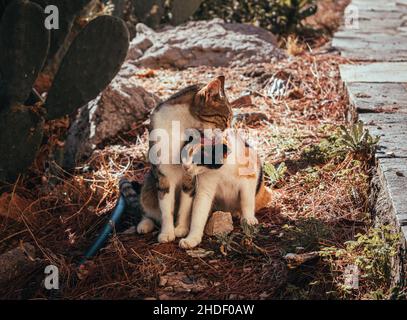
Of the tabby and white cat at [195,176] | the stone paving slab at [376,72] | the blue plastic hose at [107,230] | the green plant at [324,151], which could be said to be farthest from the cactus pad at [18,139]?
the stone paving slab at [376,72]

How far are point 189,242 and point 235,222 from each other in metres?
0.35

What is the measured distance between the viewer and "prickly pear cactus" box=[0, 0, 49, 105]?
3.88 m

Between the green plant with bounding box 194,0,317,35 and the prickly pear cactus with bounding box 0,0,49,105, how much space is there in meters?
4.20

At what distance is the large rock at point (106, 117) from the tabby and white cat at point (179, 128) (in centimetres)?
142

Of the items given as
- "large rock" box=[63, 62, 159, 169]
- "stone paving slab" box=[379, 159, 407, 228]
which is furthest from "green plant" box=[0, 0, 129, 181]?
"stone paving slab" box=[379, 159, 407, 228]

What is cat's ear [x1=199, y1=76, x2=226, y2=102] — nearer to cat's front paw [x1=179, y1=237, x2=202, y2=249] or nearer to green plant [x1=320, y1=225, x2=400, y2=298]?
cat's front paw [x1=179, y1=237, x2=202, y2=249]

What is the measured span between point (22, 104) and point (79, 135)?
81cm

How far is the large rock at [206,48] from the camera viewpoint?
6.39 m

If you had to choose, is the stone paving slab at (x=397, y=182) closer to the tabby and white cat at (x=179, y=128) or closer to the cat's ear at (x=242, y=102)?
the tabby and white cat at (x=179, y=128)

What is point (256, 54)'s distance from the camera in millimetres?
6348

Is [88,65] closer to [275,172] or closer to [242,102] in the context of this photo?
[275,172]

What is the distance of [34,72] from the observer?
4.02 metres

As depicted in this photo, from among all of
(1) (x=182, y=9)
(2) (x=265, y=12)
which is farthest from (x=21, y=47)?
(2) (x=265, y=12)
